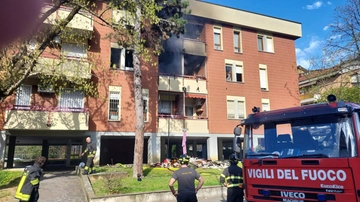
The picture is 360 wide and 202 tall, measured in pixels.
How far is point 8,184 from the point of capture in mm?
11188

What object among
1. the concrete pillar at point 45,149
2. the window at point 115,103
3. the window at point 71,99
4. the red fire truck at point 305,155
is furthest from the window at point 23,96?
the red fire truck at point 305,155

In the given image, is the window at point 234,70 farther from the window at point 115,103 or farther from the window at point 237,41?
the window at point 115,103

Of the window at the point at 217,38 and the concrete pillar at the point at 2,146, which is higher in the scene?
the window at the point at 217,38

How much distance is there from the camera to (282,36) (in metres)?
25.2

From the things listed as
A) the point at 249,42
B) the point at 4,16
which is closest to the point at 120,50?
the point at 249,42

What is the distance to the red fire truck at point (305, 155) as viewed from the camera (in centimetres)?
474

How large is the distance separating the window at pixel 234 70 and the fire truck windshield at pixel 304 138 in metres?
16.2

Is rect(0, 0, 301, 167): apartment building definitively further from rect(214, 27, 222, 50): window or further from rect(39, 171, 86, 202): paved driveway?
rect(39, 171, 86, 202): paved driveway

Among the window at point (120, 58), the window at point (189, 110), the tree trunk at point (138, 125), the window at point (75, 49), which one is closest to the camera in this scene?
the tree trunk at point (138, 125)

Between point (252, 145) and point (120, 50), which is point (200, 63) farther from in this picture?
point (252, 145)

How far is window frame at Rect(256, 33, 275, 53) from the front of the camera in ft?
79.8

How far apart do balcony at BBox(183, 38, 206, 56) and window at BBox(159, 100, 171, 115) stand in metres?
4.29

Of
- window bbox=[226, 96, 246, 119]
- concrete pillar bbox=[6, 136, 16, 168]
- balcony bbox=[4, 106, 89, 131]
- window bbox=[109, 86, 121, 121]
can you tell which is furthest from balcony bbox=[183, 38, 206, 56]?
concrete pillar bbox=[6, 136, 16, 168]

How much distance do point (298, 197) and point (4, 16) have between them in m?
5.52
